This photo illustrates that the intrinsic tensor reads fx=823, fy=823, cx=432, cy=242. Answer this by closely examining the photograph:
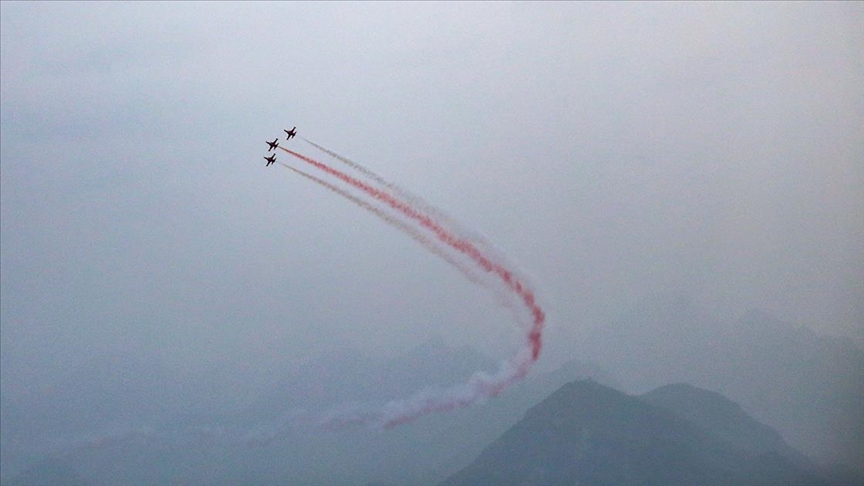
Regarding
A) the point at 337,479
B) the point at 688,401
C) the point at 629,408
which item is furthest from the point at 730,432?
the point at 337,479

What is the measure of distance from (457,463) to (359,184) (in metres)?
62.0

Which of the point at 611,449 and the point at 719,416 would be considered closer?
the point at 719,416

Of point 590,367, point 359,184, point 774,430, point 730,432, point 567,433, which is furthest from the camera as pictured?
→ point 590,367

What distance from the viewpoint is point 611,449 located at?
9744 cm

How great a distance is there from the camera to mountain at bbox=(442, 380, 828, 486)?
8956 cm

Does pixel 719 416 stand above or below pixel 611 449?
above

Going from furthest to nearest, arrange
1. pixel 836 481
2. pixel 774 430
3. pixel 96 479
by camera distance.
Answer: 1. pixel 96 479
2. pixel 774 430
3. pixel 836 481

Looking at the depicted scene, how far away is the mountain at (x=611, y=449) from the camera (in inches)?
3526

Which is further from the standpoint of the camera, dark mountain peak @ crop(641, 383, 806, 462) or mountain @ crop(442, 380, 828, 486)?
mountain @ crop(442, 380, 828, 486)

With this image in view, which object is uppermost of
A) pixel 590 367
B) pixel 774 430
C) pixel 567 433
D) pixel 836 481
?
pixel 590 367

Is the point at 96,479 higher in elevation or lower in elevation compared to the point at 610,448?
higher

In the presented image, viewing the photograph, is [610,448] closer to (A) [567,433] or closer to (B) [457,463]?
(A) [567,433]

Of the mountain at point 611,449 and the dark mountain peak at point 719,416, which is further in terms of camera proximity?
the mountain at point 611,449

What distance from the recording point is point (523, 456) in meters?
101
